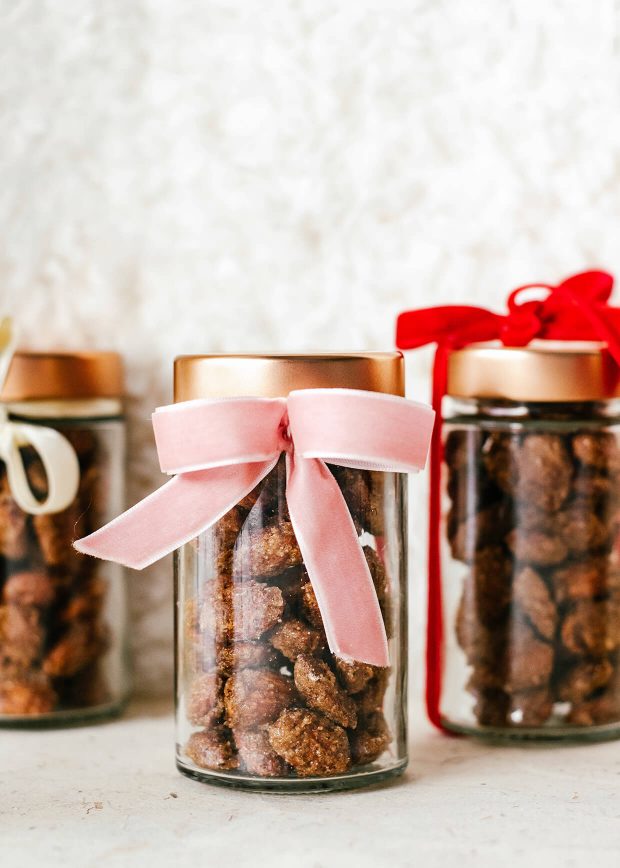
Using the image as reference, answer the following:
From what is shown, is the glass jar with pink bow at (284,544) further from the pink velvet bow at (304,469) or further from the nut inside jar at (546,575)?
the nut inside jar at (546,575)

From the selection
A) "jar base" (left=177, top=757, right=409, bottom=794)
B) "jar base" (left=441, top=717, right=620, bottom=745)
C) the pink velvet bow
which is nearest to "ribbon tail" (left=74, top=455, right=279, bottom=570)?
the pink velvet bow

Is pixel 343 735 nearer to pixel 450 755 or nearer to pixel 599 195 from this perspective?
pixel 450 755

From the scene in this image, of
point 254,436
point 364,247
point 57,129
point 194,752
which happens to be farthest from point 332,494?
point 57,129

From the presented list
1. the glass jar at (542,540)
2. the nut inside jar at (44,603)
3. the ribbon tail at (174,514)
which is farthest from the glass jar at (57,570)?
the glass jar at (542,540)

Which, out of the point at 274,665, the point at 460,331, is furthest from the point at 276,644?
the point at 460,331

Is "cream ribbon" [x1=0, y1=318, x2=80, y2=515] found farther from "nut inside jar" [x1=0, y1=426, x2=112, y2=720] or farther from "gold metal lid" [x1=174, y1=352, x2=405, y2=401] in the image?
"gold metal lid" [x1=174, y1=352, x2=405, y2=401]

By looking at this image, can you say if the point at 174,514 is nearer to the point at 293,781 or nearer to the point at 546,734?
the point at 293,781
